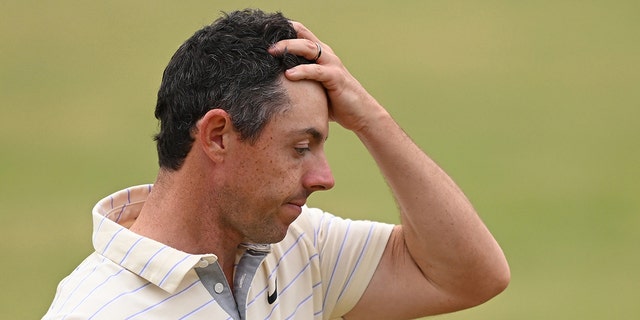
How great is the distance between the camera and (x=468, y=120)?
393 inches

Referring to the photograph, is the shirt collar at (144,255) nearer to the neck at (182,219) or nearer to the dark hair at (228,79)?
the neck at (182,219)

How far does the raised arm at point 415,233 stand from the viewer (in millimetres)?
3756

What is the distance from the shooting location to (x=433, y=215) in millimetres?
3838

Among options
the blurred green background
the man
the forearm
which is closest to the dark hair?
the man

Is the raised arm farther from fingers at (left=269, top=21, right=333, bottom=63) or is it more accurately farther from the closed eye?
the closed eye

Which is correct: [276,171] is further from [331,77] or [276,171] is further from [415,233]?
[415,233]

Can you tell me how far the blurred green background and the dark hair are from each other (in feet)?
12.8

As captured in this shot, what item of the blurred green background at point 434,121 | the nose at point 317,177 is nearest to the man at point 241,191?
the nose at point 317,177

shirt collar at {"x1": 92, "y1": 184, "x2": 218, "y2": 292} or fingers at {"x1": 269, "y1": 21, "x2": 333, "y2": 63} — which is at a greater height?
fingers at {"x1": 269, "y1": 21, "x2": 333, "y2": 63}

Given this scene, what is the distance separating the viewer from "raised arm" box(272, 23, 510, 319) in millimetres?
3756

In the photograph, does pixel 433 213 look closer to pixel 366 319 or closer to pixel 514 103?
pixel 366 319

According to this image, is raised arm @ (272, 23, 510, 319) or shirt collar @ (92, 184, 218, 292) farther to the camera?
raised arm @ (272, 23, 510, 319)

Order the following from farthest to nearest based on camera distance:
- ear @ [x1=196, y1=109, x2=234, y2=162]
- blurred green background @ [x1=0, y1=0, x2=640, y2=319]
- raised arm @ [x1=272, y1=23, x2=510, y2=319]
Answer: blurred green background @ [x1=0, y1=0, x2=640, y2=319] < raised arm @ [x1=272, y1=23, x2=510, y2=319] < ear @ [x1=196, y1=109, x2=234, y2=162]

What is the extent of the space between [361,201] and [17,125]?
8.98 ft
